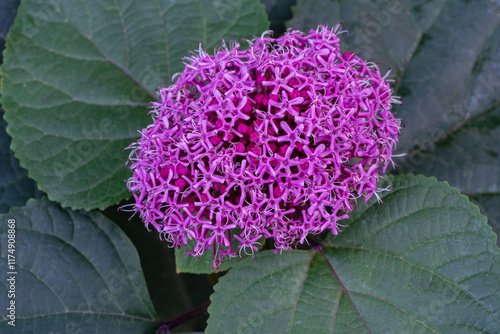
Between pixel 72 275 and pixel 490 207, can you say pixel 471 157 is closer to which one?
pixel 490 207

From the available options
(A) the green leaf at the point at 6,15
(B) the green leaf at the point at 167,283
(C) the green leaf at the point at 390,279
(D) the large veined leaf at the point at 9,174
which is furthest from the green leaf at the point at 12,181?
(C) the green leaf at the point at 390,279

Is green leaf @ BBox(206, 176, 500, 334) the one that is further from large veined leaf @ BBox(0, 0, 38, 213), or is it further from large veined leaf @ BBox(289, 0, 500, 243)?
large veined leaf @ BBox(0, 0, 38, 213)

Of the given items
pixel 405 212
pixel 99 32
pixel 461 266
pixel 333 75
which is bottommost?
pixel 461 266

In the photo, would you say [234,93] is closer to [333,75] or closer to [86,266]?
[333,75]

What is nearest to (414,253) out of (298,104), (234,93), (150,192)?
(298,104)

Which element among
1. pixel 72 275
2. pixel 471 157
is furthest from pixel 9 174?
pixel 471 157

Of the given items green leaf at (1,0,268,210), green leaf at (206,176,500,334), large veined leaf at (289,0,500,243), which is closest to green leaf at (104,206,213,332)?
green leaf at (1,0,268,210)

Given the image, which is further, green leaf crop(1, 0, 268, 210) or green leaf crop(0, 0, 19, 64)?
green leaf crop(0, 0, 19, 64)
